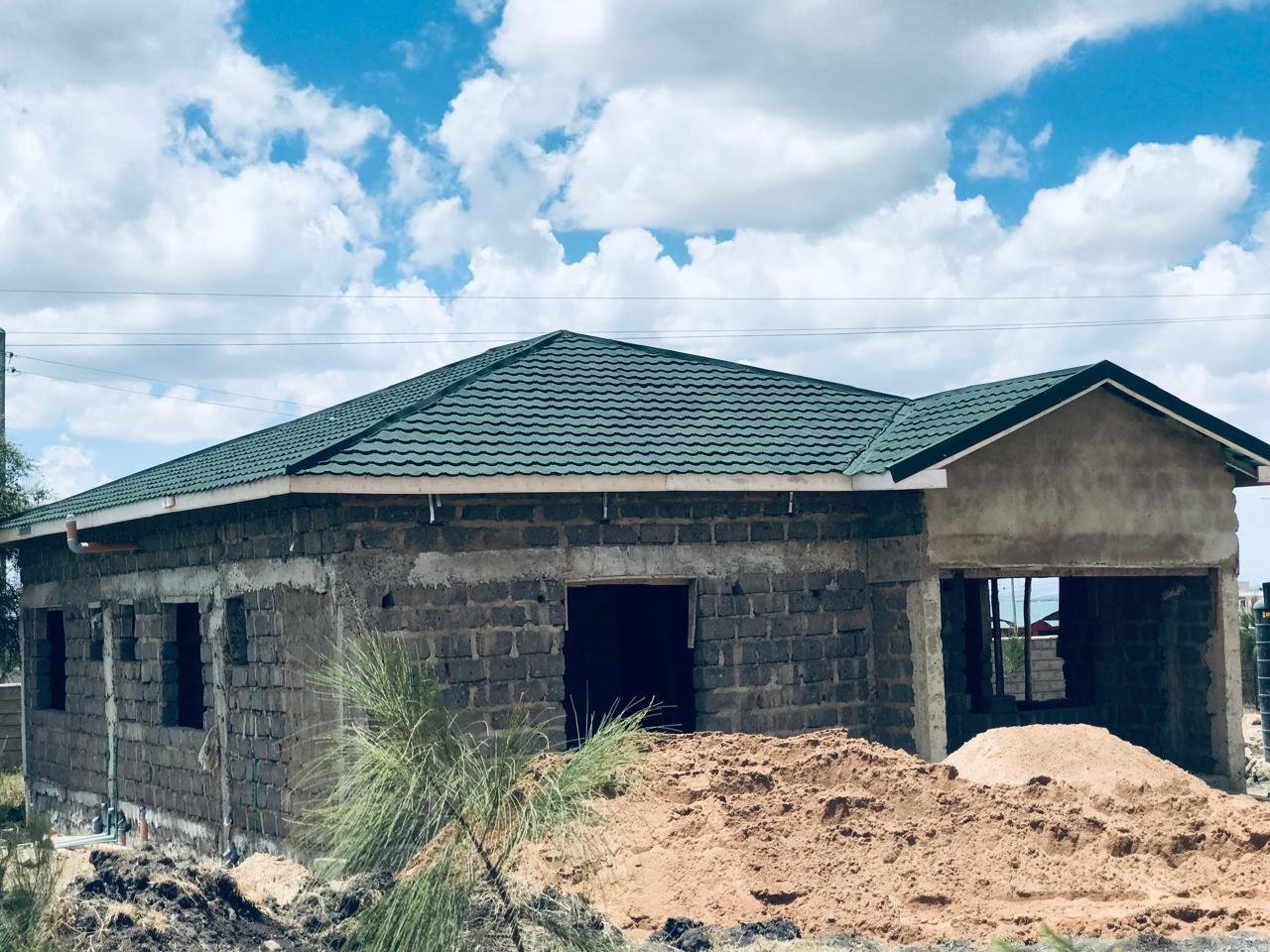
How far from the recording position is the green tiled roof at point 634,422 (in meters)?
12.4

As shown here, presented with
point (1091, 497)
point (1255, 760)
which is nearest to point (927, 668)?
point (1091, 497)

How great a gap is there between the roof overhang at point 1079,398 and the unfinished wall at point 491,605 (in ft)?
2.07

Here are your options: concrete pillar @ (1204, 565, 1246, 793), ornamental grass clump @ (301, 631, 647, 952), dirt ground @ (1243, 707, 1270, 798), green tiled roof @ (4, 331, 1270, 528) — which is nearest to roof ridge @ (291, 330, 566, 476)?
green tiled roof @ (4, 331, 1270, 528)

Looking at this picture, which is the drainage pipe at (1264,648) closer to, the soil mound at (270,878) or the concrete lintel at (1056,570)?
the concrete lintel at (1056,570)

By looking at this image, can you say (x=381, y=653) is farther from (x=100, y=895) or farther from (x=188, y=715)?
(x=188, y=715)

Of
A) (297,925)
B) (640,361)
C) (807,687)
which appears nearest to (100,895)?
(297,925)

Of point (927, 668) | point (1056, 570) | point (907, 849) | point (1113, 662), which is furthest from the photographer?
point (1113, 662)

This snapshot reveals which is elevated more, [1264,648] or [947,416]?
[947,416]

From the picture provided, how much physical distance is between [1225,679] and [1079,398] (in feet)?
11.0

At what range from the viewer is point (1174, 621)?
16.1 m

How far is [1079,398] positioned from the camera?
14711mm

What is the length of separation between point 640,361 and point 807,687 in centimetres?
414

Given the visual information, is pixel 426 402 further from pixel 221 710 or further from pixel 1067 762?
pixel 1067 762

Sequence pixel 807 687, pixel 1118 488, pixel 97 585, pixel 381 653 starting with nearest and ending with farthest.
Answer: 1. pixel 381 653
2. pixel 807 687
3. pixel 1118 488
4. pixel 97 585
